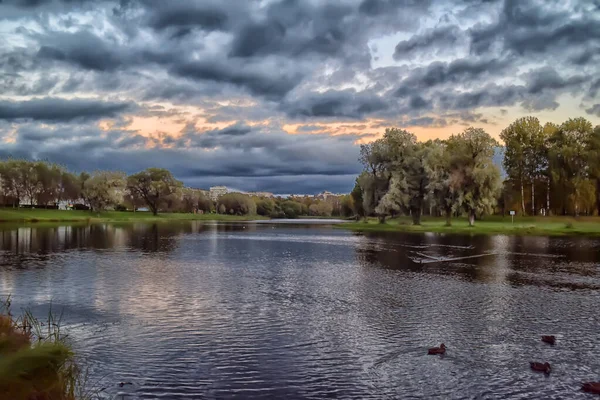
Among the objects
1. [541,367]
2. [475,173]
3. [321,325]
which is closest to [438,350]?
[541,367]

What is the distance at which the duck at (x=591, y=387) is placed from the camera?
42.4 feet

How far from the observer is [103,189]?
149 meters

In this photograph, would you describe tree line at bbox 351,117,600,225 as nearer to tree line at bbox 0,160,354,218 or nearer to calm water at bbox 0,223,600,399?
calm water at bbox 0,223,600,399

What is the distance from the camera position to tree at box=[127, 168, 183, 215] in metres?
178

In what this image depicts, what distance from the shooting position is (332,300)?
84.0 ft

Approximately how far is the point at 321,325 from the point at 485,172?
2972 inches

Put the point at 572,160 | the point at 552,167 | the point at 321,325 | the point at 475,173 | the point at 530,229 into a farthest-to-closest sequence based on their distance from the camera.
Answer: the point at 552,167 → the point at 572,160 → the point at 475,173 → the point at 530,229 → the point at 321,325

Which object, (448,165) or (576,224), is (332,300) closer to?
(448,165)

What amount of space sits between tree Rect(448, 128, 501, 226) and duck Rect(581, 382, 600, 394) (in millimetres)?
78597

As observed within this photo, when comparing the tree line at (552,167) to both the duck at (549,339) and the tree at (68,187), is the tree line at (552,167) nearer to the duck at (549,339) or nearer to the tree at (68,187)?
the duck at (549,339)

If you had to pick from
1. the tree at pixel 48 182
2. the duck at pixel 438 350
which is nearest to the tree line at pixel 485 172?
the duck at pixel 438 350

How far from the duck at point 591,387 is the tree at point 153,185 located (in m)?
173

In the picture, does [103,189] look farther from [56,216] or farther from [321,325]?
[321,325]

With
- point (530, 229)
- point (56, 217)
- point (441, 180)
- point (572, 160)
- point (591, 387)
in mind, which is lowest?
point (591, 387)
